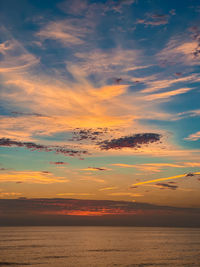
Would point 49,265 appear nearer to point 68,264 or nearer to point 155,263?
point 68,264

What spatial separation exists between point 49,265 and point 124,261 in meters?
29.4

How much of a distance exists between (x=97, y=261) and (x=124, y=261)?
34.7ft

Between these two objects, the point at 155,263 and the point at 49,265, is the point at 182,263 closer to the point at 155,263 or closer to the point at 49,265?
the point at 155,263

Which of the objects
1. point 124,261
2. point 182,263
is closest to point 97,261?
point 124,261

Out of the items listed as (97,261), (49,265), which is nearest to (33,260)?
(49,265)

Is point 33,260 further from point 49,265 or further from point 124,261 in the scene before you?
point 124,261

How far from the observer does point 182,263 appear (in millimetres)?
107000

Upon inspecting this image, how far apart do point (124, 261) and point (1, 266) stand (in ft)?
150

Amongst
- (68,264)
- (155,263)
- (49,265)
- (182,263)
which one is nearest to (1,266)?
(49,265)

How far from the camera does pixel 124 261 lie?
11044cm

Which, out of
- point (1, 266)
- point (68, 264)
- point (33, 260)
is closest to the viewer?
point (1, 266)

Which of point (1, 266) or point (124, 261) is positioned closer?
point (1, 266)

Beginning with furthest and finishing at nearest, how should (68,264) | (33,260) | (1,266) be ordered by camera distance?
(33,260) → (68,264) → (1,266)

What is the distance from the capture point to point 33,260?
112562mm
